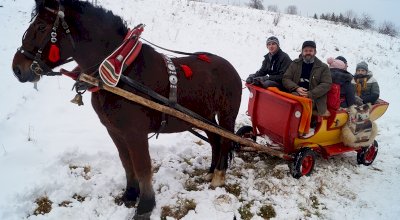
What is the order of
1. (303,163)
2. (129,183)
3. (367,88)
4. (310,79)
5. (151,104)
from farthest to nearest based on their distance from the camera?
1. (367,88)
2. (310,79)
3. (303,163)
4. (129,183)
5. (151,104)

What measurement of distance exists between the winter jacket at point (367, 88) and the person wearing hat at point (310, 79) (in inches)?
39.1

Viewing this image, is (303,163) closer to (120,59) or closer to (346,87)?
(346,87)

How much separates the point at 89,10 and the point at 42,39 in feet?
1.57

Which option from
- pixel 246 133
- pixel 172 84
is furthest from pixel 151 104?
pixel 246 133

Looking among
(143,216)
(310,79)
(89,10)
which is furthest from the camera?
(310,79)

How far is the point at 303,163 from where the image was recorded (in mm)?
4391

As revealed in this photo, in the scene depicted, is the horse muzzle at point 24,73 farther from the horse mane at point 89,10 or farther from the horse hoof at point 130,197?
the horse hoof at point 130,197

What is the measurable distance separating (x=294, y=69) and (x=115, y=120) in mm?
2932

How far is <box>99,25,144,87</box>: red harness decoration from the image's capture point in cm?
268

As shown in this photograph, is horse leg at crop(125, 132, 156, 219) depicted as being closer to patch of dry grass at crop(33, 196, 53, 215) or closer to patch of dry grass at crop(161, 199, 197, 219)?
patch of dry grass at crop(161, 199, 197, 219)

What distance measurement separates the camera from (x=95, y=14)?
2.79 m

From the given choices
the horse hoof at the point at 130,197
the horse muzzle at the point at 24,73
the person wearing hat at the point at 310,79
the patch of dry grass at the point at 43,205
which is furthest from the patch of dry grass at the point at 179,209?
the person wearing hat at the point at 310,79

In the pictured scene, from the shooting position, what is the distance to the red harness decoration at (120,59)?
2.68 metres

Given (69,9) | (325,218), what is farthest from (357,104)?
(69,9)
